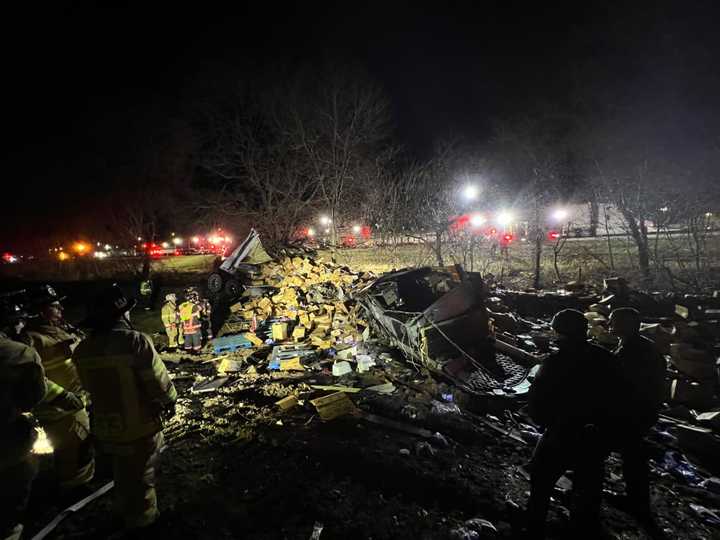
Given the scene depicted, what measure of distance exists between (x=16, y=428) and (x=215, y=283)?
8458 millimetres

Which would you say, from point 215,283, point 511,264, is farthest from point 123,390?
point 511,264

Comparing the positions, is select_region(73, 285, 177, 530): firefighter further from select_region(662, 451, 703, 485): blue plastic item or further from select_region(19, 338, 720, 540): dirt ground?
select_region(662, 451, 703, 485): blue plastic item

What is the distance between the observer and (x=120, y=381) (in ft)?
7.63

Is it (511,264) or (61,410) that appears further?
(511,264)

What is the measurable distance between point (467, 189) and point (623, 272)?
6.08 meters

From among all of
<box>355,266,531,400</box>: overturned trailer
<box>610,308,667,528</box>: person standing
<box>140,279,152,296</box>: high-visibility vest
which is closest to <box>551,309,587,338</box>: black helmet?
<box>610,308,667,528</box>: person standing

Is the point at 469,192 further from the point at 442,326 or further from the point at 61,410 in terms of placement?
the point at 61,410

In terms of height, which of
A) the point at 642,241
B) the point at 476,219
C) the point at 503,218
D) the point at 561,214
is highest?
the point at 561,214

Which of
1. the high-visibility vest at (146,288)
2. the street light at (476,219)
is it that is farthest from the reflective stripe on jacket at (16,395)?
the street light at (476,219)

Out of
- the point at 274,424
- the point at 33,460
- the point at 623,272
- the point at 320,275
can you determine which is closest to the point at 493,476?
the point at 274,424

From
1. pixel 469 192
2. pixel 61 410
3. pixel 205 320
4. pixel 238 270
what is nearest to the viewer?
pixel 61 410

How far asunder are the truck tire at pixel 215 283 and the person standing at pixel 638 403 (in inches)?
392

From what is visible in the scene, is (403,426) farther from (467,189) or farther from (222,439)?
(467,189)

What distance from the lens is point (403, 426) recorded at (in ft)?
14.0
